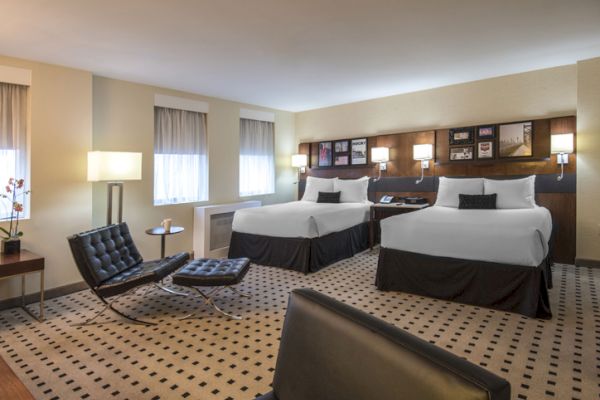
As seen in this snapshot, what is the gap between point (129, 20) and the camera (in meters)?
3.11

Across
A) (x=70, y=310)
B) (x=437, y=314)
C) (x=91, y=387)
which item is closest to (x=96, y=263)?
(x=70, y=310)

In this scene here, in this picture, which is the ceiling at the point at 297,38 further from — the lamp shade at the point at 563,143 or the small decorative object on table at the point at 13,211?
the small decorative object on table at the point at 13,211

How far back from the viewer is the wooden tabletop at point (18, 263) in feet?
10.5

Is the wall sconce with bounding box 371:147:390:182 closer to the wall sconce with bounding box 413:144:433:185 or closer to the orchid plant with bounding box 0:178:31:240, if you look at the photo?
the wall sconce with bounding box 413:144:433:185

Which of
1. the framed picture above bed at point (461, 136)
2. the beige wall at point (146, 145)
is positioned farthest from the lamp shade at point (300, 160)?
the framed picture above bed at point (461, 136)

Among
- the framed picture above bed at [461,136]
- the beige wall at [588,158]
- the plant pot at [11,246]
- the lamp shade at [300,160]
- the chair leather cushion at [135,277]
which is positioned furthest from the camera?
the lamp shade at [300,160]

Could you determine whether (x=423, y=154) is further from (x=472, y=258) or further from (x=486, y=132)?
(x=472, y=258)

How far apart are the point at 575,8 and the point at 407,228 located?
8.11ft

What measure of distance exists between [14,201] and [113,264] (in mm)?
1474

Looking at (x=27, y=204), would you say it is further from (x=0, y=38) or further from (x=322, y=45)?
(x=322, y=45)

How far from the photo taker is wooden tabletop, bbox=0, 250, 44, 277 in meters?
3.21

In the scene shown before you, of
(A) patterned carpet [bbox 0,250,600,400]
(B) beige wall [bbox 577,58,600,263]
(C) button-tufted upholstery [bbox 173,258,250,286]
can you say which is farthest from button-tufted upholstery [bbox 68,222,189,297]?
(B) beige wall [bbox 577,58,600,263]

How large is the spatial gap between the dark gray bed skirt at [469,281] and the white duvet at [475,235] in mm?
79

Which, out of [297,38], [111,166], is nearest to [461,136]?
[297,38]
